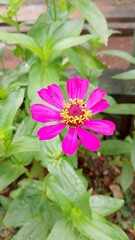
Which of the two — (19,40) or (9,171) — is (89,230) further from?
(19,40)

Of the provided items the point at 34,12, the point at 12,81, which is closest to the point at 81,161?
the point at 12,81

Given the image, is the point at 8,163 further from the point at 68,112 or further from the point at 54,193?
the point at 68,112

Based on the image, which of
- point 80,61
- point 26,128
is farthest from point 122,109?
point 26,128

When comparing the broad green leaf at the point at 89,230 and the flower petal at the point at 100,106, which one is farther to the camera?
the broad green leaf at the point at 89,230

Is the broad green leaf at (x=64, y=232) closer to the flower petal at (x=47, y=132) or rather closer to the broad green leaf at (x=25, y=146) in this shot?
the broad green leaf at (x=25, y=146)

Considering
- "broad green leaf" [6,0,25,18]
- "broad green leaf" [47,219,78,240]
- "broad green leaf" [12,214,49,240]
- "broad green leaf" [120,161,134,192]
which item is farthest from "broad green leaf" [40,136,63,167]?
"broad green leaf" [120,161,134,192]

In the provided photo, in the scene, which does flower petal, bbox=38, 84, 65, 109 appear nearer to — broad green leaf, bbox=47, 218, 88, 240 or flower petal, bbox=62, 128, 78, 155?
flower petal, bbox=62, 128, 78, 155

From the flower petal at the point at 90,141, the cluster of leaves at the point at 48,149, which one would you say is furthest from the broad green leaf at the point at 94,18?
the flower petal at the point at 90,141
